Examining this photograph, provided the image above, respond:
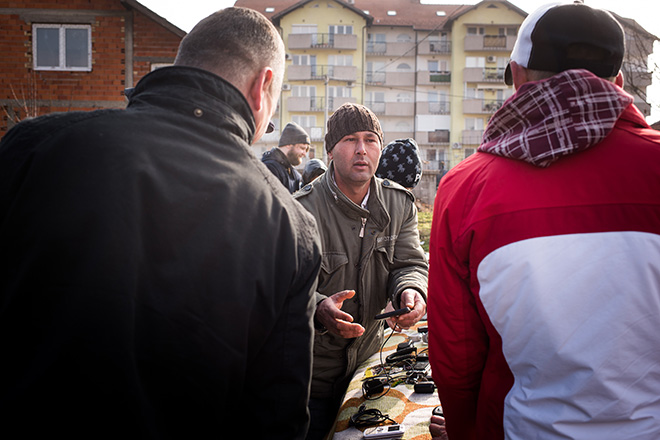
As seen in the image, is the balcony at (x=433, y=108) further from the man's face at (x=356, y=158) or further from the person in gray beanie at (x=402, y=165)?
the man's face at (x=356, y=158)

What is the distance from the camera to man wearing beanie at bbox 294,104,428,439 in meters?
3.08

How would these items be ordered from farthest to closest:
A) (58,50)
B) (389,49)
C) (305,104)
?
(389,49)
(305,104)
(58,50)

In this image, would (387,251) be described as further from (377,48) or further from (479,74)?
(377,48)

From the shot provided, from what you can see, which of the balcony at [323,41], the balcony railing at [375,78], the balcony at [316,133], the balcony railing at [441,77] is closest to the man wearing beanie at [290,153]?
the balcony at [316,133]

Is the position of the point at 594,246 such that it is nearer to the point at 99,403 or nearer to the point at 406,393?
the point at 99,403

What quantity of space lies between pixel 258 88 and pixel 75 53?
14528mm

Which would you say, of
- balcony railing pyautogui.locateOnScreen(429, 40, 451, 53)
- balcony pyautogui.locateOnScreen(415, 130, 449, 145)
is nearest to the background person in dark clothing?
balcony pyautogui.locateOnScreen(415, 130, 449, 145)

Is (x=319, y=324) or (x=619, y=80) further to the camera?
(x=319, y=324)

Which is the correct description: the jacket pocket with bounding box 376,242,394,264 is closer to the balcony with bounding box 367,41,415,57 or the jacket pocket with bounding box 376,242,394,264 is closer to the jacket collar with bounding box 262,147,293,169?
the jacket collar with bounding box 262,147,293,169

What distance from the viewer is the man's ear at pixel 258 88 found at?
63.8 inches

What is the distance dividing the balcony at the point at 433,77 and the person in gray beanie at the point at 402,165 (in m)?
48.0

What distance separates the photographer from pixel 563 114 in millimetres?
1527

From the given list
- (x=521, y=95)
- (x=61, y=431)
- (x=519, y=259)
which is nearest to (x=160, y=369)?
(x=61, y=431)

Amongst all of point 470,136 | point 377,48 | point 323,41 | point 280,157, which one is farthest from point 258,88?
point 377,48
